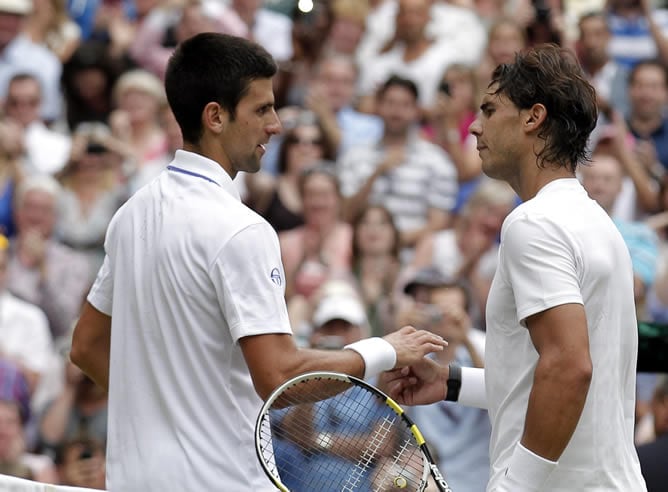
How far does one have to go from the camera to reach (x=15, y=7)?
10641 mm

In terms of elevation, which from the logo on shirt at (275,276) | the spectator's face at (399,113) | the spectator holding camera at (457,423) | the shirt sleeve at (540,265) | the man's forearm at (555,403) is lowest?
the spectator holding camera at (457,423)

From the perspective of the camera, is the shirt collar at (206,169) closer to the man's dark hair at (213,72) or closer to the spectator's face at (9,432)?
the man's dark hair at (213,72)

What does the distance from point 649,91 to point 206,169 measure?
6.40 m

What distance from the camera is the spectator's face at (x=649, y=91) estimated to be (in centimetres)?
974

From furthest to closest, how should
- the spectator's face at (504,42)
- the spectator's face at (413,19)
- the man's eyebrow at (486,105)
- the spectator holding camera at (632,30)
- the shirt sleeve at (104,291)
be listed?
the spectator's face at (413,19) → the spectator holding camera at (632,30) → the spectator's face at (504,42) → the shirt sleeve at (104,291) → the man's eyebrow at (486,105)

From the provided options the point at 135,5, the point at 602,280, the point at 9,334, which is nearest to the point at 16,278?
the point at 9,334

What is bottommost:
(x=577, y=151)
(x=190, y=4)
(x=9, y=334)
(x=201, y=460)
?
(x=9, y=334)

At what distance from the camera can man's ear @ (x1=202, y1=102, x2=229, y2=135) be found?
3.95m

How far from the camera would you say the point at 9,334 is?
8.38 m

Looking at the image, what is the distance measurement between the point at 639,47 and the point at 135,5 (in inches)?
157

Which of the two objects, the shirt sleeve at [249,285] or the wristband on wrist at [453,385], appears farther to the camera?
the wristband on wrist at [453,385]

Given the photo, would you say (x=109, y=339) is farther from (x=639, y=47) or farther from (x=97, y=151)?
(x=639, y=47)

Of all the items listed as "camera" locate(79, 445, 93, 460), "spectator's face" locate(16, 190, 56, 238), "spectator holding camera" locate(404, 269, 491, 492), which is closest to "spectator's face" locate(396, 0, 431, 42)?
"spectator's face" locate(16, 190, 56, 238)

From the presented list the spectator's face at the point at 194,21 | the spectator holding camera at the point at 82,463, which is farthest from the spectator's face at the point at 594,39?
the spectator holding camera at the point at 82,463
